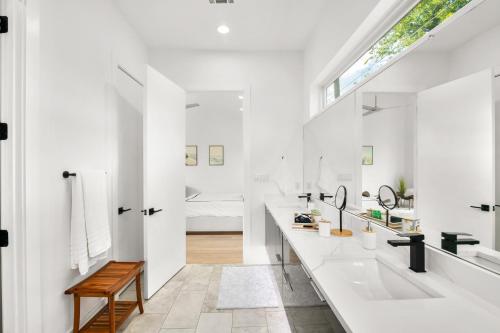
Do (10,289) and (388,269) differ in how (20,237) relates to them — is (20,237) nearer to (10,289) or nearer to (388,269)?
Result: (10,289)

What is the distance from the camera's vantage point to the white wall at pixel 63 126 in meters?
1.53

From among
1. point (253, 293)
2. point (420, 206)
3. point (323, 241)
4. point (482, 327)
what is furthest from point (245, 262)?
point (482, 327)

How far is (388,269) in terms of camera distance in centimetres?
117

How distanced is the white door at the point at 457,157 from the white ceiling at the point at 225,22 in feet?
4.67

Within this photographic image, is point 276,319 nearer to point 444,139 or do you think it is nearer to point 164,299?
point 164,299

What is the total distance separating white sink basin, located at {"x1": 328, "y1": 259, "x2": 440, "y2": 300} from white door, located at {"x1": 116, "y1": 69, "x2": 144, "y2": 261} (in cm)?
209

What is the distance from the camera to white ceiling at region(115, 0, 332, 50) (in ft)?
7.91

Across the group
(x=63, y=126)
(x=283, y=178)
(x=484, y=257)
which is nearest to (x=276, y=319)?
(x=484, y=257)

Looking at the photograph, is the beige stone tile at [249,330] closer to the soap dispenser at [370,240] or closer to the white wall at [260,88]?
the soap dispenser at [370,240]

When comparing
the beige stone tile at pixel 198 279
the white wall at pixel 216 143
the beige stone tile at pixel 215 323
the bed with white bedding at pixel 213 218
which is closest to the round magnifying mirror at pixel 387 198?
the beige stone tile at pixel 215 323

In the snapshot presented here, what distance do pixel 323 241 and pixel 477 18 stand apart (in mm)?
1282

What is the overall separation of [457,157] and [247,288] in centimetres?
218

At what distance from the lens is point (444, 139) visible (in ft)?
3.39

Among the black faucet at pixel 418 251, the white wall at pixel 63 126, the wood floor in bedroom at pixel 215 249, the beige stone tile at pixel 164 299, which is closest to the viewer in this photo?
the black faucet at pixel 418 251
